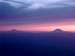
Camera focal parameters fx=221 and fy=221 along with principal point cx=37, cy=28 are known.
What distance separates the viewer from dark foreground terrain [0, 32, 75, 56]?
338cm

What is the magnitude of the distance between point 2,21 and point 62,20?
949 millimetres

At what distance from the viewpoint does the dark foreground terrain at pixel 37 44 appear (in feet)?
11.1

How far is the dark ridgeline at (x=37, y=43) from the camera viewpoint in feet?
11.1

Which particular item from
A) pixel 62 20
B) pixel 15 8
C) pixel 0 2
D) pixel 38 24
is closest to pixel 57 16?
pixel 62 20

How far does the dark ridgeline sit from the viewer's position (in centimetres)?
338

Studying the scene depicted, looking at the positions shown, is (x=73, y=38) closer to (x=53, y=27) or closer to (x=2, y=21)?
(x=53, y=27)

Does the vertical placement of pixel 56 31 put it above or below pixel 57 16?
below

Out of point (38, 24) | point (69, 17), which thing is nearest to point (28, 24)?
point (38, 24)

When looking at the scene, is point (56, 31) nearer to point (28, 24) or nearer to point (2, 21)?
point (28, 24)

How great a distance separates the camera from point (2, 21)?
11.5 feet

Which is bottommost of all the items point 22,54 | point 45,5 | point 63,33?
point 22,54

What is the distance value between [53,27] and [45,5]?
1.21ft

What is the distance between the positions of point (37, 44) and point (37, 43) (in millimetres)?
16

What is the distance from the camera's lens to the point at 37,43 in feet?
11.1
